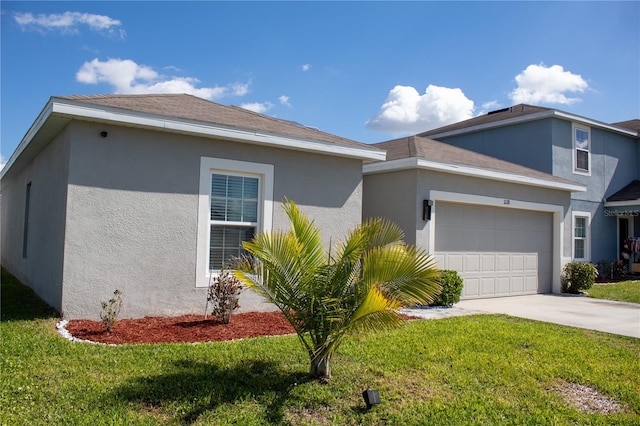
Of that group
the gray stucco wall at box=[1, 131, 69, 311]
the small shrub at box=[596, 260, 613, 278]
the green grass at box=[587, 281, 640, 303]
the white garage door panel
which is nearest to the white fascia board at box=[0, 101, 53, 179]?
the gray stucco wall at box=[1, 131, 69, 311]

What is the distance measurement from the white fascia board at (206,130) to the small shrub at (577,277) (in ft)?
24.9

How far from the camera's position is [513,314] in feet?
32.7

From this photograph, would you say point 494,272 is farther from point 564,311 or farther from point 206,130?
point 206,130

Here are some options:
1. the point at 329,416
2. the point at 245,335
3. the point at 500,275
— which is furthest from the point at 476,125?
the point at 329,416

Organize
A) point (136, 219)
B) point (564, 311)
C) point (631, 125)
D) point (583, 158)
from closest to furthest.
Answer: point (136, 219), point (564, 311), point (583, 158), point (631, 125)

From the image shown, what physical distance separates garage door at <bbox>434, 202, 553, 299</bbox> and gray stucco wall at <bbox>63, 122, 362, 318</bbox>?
16.9 ft

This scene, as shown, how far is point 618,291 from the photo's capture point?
47.0ft

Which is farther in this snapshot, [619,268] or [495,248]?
[619,268]

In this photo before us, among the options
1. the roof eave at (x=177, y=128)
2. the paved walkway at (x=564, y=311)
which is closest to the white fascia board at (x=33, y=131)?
the roof eave at (x=177, y=128)

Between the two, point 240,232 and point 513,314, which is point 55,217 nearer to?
point 240,232

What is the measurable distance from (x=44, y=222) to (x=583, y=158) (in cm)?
1738

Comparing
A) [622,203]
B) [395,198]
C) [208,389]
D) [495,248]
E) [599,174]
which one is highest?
[599,174]

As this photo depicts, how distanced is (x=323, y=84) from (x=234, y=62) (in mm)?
2811

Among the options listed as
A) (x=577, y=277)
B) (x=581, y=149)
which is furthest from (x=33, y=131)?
(x=581, y=149)
